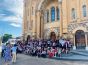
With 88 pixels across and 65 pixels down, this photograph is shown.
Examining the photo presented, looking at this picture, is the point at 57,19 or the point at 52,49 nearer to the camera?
the point at 52,49

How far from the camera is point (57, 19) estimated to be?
30.2 m

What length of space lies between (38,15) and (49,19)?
204 centimetres

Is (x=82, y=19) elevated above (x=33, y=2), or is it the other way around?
(x=33, y=2)

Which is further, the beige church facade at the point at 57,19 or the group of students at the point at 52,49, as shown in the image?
the beige church facade at the point at 57,19

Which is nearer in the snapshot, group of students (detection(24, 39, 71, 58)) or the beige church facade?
group of students (detection(24, 39, 71, 58))

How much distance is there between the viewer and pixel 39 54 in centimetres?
2116

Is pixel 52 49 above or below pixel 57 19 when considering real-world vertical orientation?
below

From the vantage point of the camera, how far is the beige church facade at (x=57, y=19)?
82.2 ft

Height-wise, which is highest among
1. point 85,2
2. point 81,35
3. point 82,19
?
point 85,2

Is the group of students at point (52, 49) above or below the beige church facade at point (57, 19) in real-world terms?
below

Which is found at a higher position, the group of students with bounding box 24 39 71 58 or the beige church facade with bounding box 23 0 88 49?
the beige church facade with bounding box 23 0 88 49

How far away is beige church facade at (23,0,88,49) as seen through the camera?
25.0 meters

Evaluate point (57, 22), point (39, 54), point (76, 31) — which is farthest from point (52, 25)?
point (39, 54)

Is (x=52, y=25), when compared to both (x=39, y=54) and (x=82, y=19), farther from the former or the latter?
(x=39, y=54)
